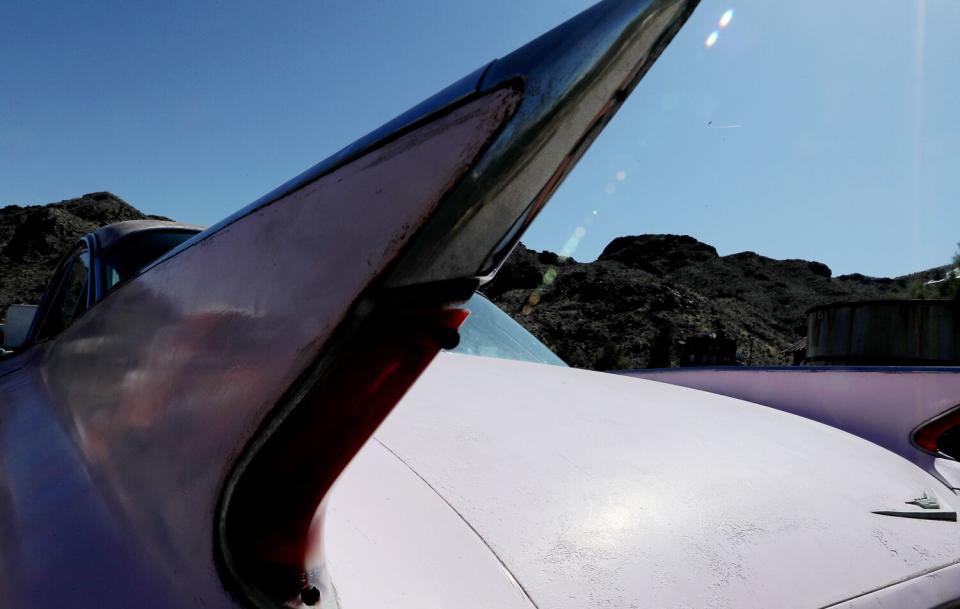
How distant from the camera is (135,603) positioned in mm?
709

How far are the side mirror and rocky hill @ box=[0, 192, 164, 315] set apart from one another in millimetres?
31858

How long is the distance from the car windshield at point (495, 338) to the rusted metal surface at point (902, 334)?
1362 centimetres

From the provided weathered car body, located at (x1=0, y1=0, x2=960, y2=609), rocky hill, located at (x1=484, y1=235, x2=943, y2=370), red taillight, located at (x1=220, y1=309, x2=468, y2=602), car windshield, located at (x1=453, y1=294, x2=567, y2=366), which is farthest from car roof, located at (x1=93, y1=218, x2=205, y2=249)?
rocky hill, located at (x1=484, y1=235, x2=943, y2=370)

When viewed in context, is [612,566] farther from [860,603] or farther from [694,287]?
[694,287]

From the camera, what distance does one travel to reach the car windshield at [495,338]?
245 cm

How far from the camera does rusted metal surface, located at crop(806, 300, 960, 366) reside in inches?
528

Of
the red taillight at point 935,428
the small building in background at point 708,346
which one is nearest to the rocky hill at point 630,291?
the small building in background at point 708,346

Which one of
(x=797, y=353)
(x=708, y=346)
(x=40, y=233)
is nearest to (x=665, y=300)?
(x=708, y=346)

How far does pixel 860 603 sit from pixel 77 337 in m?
1.82

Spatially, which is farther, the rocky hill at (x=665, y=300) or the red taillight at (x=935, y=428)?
the rocky hill at (x=665, y=300)

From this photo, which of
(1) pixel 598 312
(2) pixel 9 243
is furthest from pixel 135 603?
(2) pixel 9 243

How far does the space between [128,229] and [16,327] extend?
3.32 feet

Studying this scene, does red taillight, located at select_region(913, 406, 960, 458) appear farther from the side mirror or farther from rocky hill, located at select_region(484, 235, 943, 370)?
rocky hill, located at select_region(484, 235, 943, 370)

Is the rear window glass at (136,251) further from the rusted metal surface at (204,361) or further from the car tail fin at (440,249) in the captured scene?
the car tail fin at (440,249)
